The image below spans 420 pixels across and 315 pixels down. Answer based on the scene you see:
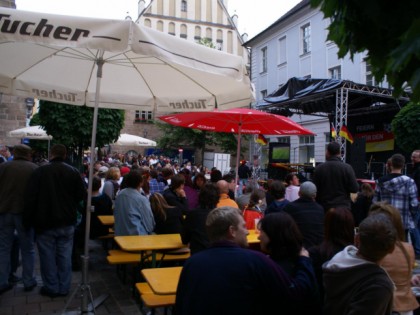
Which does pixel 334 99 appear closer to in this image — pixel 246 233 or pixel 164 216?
pixel 164 216

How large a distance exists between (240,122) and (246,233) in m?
5.03

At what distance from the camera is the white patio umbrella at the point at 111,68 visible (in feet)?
10.4

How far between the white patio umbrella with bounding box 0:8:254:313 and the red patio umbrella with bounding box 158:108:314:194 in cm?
154

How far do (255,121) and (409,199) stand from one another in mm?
3002

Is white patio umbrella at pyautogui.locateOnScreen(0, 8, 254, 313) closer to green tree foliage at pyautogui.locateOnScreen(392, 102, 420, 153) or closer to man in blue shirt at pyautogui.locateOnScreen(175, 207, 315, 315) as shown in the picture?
man in blue shirt at pyautogui.locateOnScreen(175, 207, 315, 315)

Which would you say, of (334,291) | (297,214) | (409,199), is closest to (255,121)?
(409,199)

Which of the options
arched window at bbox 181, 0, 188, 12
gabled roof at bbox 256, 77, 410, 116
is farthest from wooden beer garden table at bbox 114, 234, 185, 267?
arched window at bbox 181, 0, 188, 12

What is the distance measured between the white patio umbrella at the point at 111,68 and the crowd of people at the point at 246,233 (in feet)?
2.78

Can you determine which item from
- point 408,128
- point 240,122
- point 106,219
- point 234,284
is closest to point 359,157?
point 408,128

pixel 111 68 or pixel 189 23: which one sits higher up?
Answer: pixel 189 23

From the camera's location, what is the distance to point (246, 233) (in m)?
2.48

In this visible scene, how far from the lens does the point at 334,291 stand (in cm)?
227

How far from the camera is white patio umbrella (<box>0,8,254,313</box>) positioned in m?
3.17

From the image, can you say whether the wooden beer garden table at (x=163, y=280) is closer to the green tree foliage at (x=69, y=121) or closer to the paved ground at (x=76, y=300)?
the paved ground at (x=76, y=300)
